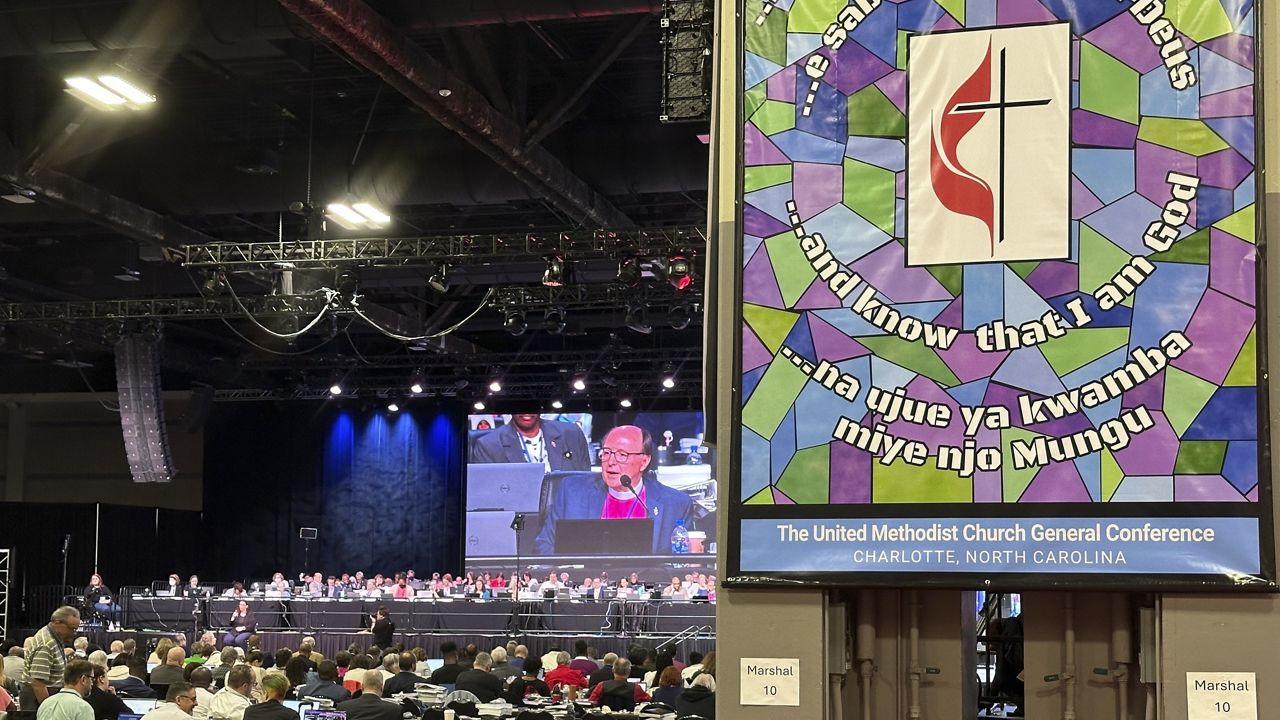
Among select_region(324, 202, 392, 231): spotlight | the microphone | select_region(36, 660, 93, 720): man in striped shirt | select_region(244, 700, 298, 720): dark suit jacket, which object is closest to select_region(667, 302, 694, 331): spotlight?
select_region(324, 202, 392, 231): spotlight

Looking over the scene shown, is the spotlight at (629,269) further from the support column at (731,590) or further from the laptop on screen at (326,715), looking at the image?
the support column at (731,590)

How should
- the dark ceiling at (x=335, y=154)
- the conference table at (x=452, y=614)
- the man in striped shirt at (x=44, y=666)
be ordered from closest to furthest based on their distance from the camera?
the man in striped shirt at (x=44, y=666)
the dark ceiling at (x=335, y=154)
the conference table at (x=452, y=614)

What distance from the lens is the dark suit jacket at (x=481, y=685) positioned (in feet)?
30.5

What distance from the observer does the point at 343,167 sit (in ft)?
43.7

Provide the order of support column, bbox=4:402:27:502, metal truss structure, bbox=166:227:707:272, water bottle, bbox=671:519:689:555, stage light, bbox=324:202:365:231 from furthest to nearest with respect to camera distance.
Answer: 1. support column, bbox=4:402:27:502
2. water bottle, bbox=671:519:689:555
3. metal truss structure, bbox=166:227:707:272
4. stage light, bbox=324:202:365:231

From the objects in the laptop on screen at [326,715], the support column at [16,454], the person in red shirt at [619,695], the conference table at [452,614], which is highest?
the support column at [16,454]

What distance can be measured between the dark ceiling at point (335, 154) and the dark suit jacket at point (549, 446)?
5467mm

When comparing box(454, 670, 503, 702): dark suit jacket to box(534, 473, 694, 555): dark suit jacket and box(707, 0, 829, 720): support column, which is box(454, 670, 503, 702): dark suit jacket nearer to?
box(707, 0, 829, 720): support column

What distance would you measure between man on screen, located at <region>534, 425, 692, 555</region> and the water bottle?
74 millimetres

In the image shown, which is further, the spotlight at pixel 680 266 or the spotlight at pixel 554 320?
the spotlight at pixel 554 320

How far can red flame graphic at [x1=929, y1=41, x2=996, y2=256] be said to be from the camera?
153 inches

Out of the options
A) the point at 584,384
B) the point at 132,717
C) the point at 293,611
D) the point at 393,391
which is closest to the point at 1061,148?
the point at 132,717

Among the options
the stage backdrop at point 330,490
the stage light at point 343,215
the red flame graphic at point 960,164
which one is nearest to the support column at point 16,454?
the stage backdrop at point 330,490

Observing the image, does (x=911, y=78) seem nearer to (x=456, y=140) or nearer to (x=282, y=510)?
(x=456, y=140)
